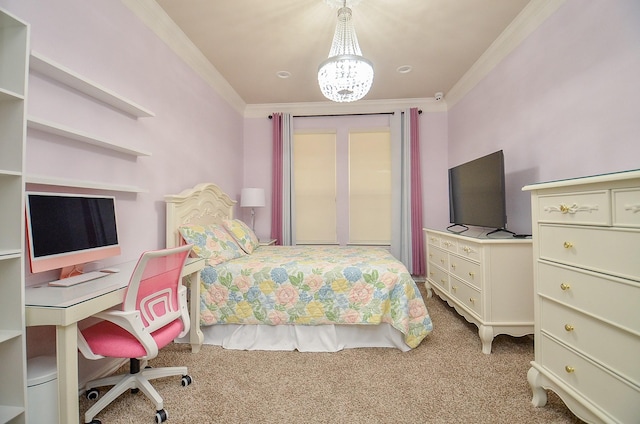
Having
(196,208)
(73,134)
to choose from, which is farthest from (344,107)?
(73,134)

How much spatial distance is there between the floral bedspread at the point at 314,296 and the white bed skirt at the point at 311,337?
3.1 inches

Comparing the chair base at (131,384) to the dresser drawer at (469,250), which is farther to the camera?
the dresser drawer at (469,250)

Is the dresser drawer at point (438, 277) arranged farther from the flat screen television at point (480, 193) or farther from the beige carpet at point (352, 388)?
the beige carpet at point (352, 388)

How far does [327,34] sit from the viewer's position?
274cm

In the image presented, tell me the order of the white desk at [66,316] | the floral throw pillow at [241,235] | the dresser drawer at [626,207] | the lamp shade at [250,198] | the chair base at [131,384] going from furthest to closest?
the lamp shade at [250,198] → the floral throw pillow at [241,235] → the chair base at [131,384] → the white desk at [66,316] → the dresser drawer at [626,207]

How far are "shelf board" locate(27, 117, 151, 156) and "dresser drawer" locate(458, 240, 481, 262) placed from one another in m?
2.71

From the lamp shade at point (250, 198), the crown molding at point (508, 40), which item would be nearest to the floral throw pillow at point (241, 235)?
the lamp shade at point (250, 198)

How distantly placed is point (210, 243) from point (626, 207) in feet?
8.58

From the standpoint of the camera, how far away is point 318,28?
8.68ft

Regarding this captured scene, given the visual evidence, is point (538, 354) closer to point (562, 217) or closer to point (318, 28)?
point (562, 217)

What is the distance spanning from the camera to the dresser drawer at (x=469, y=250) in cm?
233

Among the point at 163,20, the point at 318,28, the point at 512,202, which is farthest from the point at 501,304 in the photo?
A: the point at 163,20

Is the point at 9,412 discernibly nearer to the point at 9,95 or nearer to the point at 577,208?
the point at 9,95

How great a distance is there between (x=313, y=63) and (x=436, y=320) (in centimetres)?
306
